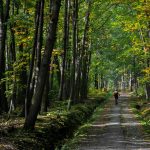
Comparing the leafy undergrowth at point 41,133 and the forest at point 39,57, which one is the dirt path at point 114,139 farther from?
the forest at point 39,57

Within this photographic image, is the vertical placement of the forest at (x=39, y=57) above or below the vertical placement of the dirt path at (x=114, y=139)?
above

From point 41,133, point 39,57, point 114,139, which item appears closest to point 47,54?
point 41,133

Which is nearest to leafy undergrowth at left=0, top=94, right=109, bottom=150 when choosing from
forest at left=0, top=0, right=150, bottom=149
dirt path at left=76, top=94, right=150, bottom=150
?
forest at left=0, top=0, right=150, bottom=149

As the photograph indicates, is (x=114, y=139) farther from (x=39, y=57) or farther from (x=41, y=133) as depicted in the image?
(x=39, y=57)

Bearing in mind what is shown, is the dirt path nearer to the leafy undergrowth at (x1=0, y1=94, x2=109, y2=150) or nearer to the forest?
the leafy undergrowth at (x1=0, y1=94, x2=109, y2=150)

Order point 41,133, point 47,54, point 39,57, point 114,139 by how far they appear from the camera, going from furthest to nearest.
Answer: point 39,57 < point 114,139 < point 41,133 < point 47,54

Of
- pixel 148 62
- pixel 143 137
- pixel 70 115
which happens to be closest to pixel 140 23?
pixel 148 62

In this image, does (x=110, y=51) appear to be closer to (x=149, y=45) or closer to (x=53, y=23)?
(x=149, y=45)

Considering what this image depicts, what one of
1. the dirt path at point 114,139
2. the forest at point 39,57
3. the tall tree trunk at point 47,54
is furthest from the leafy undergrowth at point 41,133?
the dirt path at point 114,139

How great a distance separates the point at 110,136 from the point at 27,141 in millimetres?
6257

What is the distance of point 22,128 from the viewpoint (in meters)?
16.4

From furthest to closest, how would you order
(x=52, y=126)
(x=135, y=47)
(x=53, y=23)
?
(x=135, y=47), (x=52, y=126), (x=53, y=23)

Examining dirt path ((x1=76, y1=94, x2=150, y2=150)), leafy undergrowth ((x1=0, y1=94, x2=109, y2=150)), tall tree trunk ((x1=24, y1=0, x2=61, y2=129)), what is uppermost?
tall tree trunk ((x1=24, y1=0, x2=61, y2=129))

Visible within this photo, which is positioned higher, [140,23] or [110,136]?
[140,23]
